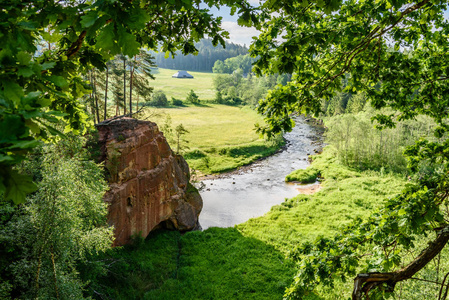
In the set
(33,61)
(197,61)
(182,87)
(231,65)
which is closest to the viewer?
(33,61)

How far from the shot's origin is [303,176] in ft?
105

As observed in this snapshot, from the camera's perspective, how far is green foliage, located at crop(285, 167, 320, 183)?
104 ft

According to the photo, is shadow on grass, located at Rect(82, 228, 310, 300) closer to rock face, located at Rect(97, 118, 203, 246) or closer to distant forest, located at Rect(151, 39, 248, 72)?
rock face, located at Rect(97, 118, 203, 246)

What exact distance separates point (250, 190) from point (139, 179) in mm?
16317

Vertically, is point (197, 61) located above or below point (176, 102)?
above

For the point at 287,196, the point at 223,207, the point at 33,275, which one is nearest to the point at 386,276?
the point at 33,275

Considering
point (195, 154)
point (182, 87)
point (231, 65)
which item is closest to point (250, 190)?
point (195, 154)

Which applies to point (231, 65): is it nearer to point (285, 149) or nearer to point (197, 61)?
point (197, 61)

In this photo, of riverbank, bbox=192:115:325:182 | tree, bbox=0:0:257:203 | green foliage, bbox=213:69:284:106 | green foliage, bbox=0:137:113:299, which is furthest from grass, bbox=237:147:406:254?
green foliage, bbox=213:69:284:106

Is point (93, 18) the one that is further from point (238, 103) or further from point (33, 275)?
point (238, 103)

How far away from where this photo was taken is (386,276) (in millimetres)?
3094

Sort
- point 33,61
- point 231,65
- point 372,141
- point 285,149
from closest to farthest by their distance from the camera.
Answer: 1. point 33,61
2. point 372,141
3. point 285,149
4. point 231,65

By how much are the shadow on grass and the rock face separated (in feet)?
4.34

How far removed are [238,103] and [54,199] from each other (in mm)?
80804
